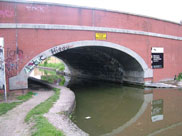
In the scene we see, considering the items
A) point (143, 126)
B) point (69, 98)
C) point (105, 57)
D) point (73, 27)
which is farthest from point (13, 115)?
point (105, 57)

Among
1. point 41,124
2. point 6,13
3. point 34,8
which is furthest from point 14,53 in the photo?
point 41,124

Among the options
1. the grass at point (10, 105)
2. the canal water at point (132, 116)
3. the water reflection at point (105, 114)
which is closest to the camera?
the canal water at point (132, 116)

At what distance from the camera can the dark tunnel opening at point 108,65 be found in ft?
43.3

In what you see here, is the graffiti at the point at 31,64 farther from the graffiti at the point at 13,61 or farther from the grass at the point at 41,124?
the grass at the point at 41,124

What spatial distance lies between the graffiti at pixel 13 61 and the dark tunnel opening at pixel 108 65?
18.5 ft

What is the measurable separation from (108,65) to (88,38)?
664cm

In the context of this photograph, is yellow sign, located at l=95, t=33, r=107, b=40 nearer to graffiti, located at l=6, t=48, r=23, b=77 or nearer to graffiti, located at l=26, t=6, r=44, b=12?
graffiti, located at l=26, t=6, r=44, b=12

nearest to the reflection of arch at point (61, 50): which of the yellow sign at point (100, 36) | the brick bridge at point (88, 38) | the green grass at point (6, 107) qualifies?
the brick bridge at point (88, 38)

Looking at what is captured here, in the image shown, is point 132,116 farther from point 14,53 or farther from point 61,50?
point 14,53

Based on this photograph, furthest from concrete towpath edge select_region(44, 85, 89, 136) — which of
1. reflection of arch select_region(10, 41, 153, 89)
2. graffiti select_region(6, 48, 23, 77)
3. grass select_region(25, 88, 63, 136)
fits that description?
graffiti select_region(6, 48, 23, 77)

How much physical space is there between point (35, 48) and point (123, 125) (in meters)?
5.43

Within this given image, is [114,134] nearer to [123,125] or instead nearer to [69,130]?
[123,125]

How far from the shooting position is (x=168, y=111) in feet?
24.7

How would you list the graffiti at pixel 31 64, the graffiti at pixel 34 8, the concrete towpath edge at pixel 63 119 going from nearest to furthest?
the concrete towpath edge at pixel 63 119
the graffiti at pixel 31 64
the graffiti at pixel 34 8
